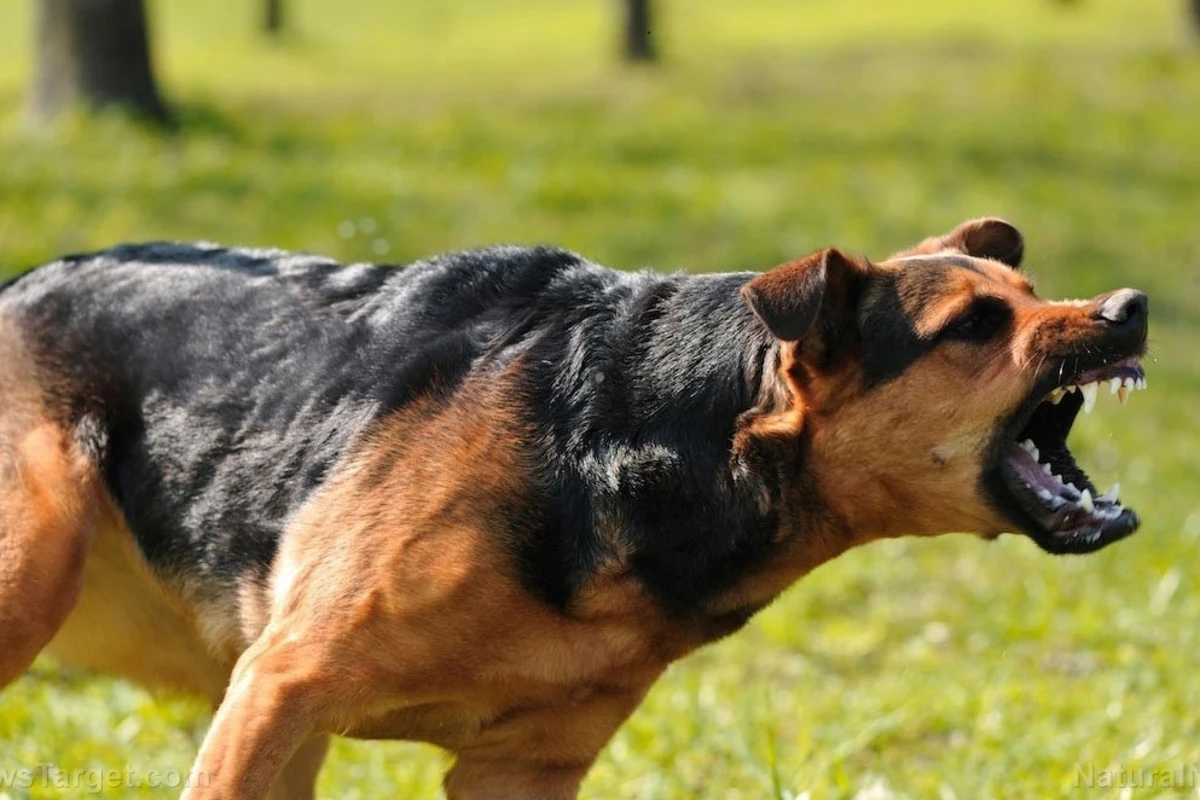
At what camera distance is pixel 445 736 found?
4559 millimetres

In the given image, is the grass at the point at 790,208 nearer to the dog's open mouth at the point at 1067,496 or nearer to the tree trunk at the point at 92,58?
the tree trunk at the point at 92,58

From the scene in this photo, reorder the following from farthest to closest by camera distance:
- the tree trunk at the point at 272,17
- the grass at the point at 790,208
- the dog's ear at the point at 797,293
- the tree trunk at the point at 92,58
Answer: the tree trunk at the point at 272,17, the tree trunk at the point at 92,58, the grass at the point at 790,208, the dog's ear at the point at 797,293

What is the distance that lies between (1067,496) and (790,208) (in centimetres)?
1148

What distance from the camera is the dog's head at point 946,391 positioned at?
4.23 metres

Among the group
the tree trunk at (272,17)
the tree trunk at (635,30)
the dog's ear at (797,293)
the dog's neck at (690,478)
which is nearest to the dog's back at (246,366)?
Result: the dog's neck at (690,478)

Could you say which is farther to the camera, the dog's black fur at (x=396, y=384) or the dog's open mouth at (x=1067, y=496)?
the dog's black fur at (x=396, y=384)

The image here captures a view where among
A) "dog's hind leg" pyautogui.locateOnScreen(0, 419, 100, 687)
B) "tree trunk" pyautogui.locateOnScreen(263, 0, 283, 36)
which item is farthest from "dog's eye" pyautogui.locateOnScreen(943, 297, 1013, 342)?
"tree trunk" pyautogui.locateOnScreen(263, 0, 283, 36)

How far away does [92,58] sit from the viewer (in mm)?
14156

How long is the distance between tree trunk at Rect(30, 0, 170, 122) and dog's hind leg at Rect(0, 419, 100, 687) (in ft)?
32.2

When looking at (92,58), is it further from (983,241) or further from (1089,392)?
(1089,392)

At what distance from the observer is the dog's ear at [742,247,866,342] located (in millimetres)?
4086

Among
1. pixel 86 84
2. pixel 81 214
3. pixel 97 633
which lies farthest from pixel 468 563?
pixel 86 84

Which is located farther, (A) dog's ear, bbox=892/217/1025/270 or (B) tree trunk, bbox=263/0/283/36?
(B) tree trunk, bbox=263/0/283/36

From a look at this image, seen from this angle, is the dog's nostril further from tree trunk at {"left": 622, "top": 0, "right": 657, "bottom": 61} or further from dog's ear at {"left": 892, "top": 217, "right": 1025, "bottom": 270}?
tree trunk at {"left": 622, "top": 0, "right": 657, "bottom": 61}
